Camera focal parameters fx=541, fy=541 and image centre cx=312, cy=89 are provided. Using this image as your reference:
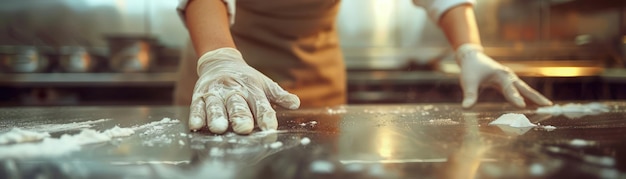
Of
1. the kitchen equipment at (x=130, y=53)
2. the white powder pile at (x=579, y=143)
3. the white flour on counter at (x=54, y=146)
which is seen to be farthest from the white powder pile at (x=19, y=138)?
the kitchen equipment at (x=130, y=53)

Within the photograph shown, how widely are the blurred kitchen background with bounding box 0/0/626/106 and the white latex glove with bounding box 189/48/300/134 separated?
1463mm

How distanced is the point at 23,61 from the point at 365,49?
1672 mm

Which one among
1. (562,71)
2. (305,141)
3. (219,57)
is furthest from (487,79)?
(562,71)

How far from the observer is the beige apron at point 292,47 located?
153 cm

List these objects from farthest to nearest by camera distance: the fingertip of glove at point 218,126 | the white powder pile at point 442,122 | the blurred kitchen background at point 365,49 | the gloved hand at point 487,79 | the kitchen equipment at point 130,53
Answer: the kitchen equipment at point 130,53, the blurred kitchen background at point 365,49, the gloved hand at point 487,79, the white powder pile at point 442,122, the fingertip of glove at point 218,126

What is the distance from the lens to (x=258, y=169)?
1.66 feet

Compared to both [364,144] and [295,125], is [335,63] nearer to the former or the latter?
[295,125]

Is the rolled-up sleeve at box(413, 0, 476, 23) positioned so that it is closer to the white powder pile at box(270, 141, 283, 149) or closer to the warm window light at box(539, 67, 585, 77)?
the white powder pile at box(270, 141, 283, 149)

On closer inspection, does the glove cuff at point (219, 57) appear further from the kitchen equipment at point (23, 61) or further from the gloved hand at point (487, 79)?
the kitchen equipment at point (23, 61)

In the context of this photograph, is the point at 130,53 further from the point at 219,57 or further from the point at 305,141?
the point at 305,141

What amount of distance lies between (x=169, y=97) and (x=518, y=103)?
1.66 meters

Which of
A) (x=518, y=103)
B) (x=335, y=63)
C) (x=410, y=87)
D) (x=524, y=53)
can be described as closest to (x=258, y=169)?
(x=518, y=103)

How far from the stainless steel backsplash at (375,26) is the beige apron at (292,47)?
1.20m

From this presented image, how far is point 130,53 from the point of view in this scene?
2551 mm
